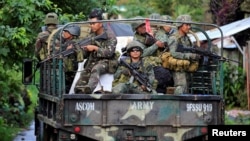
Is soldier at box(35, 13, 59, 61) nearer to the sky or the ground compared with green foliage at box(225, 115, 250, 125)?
Answer: nearer to the sky

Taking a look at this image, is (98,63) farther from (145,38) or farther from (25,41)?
(25,41)

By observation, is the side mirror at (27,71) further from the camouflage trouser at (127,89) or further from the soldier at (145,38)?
the camouflage trouser at (127,89)

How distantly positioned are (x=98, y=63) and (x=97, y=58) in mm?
111

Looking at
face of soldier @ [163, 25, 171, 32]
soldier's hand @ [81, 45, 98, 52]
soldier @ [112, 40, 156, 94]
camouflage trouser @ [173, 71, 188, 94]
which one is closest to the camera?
soldier @ [112, 40, 156, 94]

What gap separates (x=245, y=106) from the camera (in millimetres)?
22641

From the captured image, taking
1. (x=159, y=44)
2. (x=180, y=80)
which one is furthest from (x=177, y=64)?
(x=159, y=44)

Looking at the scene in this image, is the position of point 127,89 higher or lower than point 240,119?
higher

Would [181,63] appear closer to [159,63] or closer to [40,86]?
[159,63]

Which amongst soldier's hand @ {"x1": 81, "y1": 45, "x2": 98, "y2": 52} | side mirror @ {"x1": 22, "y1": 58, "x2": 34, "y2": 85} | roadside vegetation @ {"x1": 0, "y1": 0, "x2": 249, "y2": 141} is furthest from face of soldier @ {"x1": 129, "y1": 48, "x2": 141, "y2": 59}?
roadside vegetation @ {"x1": 0, "y1": 0, "x2": 249, "y2": 141}

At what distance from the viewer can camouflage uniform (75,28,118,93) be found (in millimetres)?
11852

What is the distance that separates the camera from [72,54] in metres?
12.3

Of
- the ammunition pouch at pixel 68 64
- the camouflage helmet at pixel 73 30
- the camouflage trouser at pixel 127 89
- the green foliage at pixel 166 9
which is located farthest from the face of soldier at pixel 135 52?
the green foliage at pixel 166 9

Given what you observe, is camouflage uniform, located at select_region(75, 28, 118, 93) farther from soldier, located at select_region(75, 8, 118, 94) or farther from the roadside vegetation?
the roadside vegetation

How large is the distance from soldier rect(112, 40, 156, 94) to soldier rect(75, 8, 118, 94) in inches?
8.7
